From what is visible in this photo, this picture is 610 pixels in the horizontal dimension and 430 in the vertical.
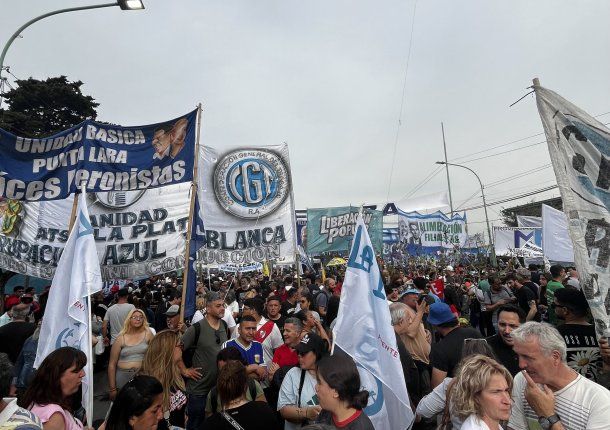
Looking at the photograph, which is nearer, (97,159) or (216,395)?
(216,395)

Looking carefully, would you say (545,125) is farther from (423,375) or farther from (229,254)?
(229,254)

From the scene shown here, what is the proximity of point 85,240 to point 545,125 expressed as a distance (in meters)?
4.64

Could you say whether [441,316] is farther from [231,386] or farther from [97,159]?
[97,159]

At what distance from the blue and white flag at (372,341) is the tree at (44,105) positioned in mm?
26631

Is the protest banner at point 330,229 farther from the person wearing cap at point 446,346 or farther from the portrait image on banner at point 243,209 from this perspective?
the person wearing cap at point 446,346

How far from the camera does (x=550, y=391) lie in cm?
238

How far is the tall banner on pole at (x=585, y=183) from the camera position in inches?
123

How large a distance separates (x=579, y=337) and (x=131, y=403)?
362cm

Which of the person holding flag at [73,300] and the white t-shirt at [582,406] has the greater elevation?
the person holding flag at [73,300]

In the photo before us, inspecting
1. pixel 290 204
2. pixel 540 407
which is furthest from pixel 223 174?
pixel 540 407

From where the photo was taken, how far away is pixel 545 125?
3559 mm

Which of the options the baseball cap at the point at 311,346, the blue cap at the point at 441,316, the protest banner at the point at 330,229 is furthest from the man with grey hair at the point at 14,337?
the protest banner at the point at 330,229

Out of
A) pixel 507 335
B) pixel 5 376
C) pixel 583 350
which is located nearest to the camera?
pixel 5 376

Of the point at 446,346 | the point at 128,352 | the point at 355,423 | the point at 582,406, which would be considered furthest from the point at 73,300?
the point at 582,406
